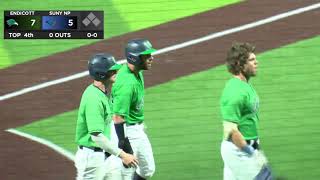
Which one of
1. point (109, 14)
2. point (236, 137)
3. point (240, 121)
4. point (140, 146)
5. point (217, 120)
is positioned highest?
point (109, 14)

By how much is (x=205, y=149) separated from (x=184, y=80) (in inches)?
30.9

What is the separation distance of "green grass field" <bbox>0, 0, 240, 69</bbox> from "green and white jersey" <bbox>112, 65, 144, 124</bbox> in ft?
4.31

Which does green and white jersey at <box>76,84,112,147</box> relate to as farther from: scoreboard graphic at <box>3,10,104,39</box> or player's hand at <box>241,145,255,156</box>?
scoreboard graphic at <box>3,10,104,39</box>

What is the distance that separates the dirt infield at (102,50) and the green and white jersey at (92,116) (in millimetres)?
2133

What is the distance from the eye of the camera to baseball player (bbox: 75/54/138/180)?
5.53 meters

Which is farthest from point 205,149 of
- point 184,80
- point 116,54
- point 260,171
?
point 260,171

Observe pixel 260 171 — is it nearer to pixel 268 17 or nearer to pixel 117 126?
pixel 117 126

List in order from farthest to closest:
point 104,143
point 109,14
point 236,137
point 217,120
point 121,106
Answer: point 109,14
point 217,120
point 121,106
point 104,143
point 236,137

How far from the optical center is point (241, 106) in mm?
5367

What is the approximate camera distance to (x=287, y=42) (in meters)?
7.91

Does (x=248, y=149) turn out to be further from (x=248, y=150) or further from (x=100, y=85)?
(x=100, y=85)

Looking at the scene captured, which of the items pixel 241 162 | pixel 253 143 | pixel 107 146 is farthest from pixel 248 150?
pixel 107 146

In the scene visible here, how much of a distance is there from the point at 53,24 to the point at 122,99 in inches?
73.6

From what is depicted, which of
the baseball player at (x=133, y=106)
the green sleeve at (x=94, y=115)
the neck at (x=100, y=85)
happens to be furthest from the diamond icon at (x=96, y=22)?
the green sleeve at (x=94, y=115)
